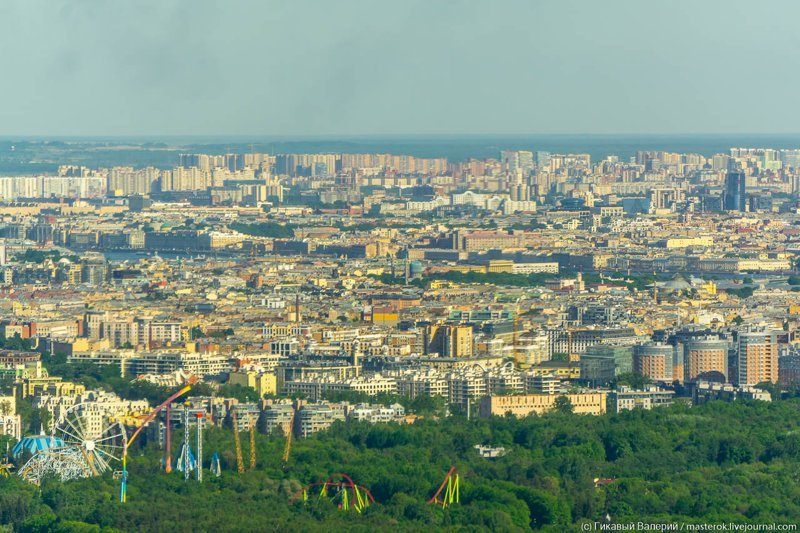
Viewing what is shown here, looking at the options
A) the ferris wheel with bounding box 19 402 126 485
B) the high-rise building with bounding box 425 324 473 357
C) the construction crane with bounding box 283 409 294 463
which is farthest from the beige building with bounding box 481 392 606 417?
the high-rise building with bounding box 425 324 473 357

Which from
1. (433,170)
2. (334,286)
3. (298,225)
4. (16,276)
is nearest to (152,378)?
(334,286)

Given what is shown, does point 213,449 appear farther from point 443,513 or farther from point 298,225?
point 298,225

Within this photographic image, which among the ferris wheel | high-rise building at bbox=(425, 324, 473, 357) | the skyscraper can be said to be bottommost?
the skyscraper

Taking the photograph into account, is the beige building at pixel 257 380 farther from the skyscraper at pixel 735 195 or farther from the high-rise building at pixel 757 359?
the skyscraper at pixel 735 195

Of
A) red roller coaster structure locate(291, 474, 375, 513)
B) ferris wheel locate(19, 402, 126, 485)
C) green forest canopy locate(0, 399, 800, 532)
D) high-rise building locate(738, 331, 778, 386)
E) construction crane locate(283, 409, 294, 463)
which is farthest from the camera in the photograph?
high-rise building locate(738, 331, 778, 386)

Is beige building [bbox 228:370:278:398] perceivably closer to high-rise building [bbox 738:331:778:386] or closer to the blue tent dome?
high-rise building [bbox 738:331:778:386]

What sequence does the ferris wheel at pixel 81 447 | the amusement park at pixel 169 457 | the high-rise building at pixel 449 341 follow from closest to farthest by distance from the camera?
the amusement park at pixel 169 457, the ferris wheel at pixel 81 447, the high-rise building at pixel 449 341

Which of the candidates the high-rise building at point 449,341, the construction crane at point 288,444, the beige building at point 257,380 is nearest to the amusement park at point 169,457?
Answer: the construction crane at point 288,444
